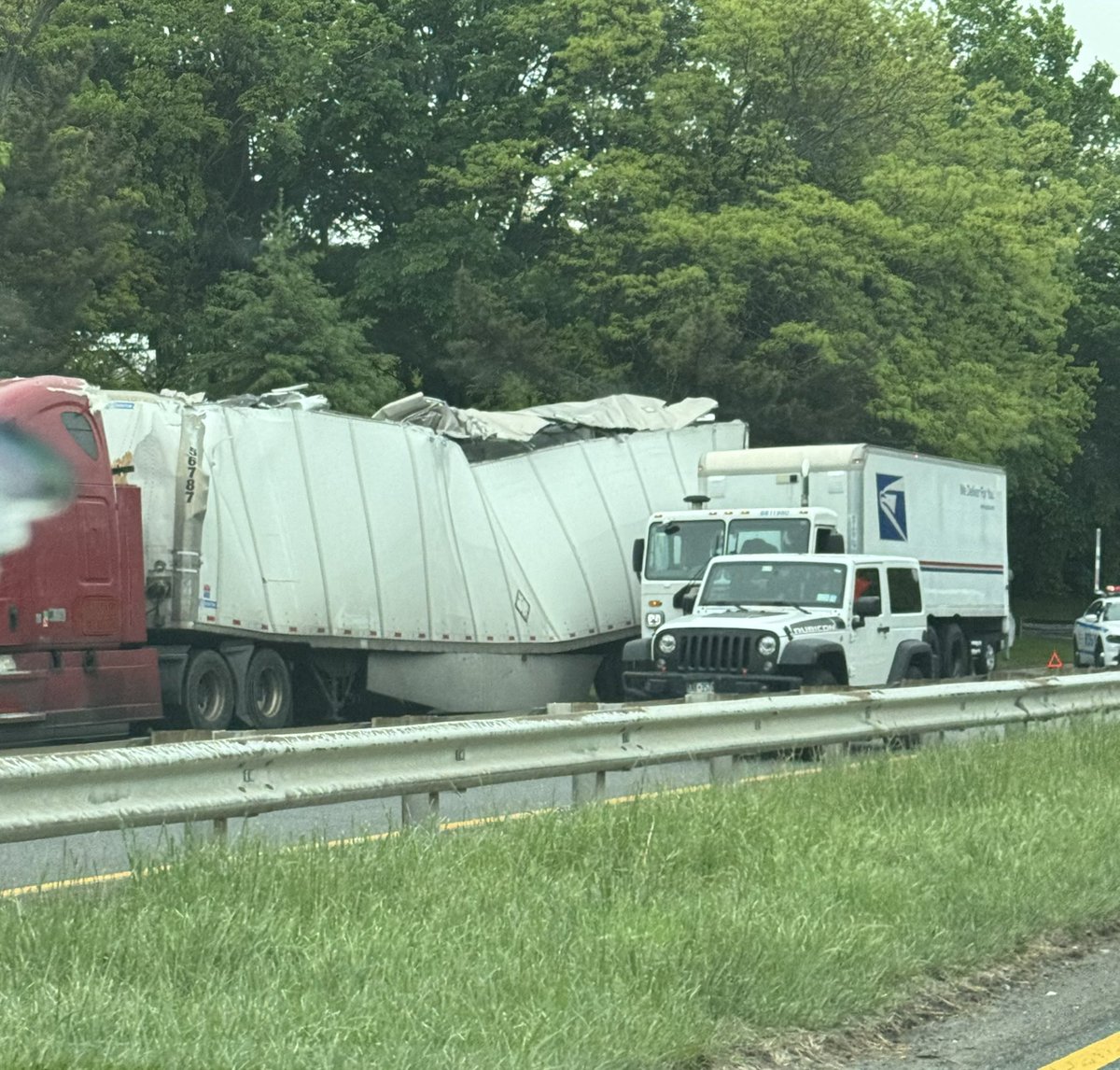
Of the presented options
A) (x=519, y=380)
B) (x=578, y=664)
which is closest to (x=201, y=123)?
(x=519, y=380)

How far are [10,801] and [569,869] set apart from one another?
242 cm

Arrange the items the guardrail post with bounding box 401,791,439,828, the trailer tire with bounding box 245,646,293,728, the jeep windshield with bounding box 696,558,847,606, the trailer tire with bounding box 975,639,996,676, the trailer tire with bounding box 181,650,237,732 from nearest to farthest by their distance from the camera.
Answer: the guardrail post with bounding box 401,791,439,828 → the trailer tire with bounding box 181,650,237,732 → the jeep windshield with bounding box 696,558,847,606 → the trailer tire with bounding box 245,646,293,728 → the trailer tire with bounding box 975,639,996,676

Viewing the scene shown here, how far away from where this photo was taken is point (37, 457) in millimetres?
18141

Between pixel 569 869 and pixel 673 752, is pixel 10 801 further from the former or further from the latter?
pixel 673 752

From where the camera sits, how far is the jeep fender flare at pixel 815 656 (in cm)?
1942

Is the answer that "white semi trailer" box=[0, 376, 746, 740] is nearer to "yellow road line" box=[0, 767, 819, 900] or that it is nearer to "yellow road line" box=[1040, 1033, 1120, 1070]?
"yellow road line" box=[0, 767, 819, 900]

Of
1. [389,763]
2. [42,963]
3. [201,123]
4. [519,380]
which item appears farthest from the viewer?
[201,123]

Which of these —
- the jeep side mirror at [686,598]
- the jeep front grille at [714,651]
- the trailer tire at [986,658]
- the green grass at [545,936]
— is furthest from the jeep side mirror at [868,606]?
the green grass at [545,936]

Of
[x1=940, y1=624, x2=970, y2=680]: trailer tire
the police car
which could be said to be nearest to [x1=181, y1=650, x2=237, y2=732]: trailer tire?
[x1=940, y1=624, x2=970, y2=680]: trailer tire

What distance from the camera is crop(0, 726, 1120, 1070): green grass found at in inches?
237

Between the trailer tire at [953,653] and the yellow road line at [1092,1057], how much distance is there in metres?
20.5

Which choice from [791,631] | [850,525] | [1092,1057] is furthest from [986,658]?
[1092,1057]

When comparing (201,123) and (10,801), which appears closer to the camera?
(10,801)

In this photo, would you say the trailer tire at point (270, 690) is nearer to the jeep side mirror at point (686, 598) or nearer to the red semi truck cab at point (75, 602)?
the red semi truck cab at point (75, 602)
